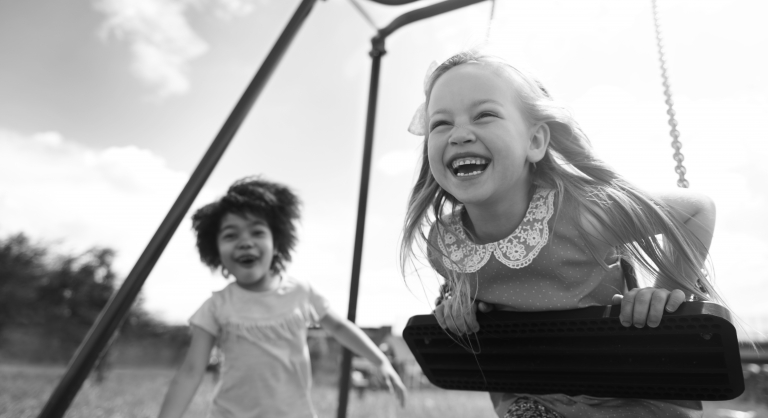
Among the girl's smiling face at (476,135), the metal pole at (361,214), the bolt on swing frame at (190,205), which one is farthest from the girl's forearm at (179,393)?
the girl's smiling face at (476,135)

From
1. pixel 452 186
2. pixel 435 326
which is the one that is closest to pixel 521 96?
pixel 452 186

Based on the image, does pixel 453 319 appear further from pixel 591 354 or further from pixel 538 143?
pixel 538 143

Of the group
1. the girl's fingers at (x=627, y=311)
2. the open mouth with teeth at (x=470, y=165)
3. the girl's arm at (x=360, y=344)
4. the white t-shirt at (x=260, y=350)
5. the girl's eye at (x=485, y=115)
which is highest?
the girl's eye at (x=485, y=115)

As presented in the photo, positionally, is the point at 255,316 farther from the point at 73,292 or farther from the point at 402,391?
the point at 73,292

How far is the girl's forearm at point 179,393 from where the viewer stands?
1688 millimetres

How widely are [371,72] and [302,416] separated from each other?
4.57ft

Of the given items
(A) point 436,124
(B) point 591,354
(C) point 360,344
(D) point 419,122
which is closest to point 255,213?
(C) point 360,344

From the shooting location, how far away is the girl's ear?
4.27 feet

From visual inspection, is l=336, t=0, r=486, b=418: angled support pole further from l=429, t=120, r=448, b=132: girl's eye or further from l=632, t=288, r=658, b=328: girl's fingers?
l=632, t=288, r=658, b=328: girl's fingers

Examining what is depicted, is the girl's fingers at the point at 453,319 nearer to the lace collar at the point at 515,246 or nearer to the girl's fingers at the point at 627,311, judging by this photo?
the lace collar at the point at 515,246

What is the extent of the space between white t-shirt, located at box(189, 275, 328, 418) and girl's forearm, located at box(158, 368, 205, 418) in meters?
0.13

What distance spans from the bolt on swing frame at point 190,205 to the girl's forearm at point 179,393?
0.90ft

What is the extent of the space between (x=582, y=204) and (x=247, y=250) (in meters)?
1.28

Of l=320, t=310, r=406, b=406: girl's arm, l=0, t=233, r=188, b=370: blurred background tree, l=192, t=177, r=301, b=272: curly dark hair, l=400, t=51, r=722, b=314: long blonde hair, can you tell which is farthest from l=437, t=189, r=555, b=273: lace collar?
l=0, t=233, r=188, b=370: blurred background tree
